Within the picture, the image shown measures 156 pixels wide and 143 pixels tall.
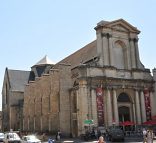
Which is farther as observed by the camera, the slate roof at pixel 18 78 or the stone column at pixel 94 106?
the slate roof at pixel 18 78

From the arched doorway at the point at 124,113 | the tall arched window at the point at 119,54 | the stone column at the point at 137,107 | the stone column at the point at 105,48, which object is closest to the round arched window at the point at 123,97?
the arched doorway at the point at 124,113

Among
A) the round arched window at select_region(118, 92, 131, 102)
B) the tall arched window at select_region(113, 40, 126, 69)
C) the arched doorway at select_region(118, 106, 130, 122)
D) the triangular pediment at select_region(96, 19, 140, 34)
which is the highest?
the triangular pediment at select_region(96, 19, 140, 34)

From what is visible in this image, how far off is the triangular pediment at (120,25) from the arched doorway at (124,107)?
9.16 m

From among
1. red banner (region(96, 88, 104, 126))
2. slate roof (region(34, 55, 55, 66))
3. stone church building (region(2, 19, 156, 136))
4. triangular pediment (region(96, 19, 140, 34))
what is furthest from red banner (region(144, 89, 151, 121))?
slate roof (region(34, 55, 55, 66))

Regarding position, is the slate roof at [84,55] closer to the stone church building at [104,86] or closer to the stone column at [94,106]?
the stone church building at [104,86]

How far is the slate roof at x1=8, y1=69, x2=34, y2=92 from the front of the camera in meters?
67.8

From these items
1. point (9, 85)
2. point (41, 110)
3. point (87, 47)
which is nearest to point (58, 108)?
point (41, 110)

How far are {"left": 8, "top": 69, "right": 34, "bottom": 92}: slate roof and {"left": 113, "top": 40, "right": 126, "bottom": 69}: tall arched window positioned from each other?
2914 centimetres

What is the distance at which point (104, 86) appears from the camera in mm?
41812

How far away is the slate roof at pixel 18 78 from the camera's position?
67.8 meters

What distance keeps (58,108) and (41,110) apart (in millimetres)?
7847

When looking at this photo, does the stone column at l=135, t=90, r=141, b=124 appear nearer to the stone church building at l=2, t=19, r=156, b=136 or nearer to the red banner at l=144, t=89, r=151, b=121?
the stone church building at l=2, t=19, r=156, b=136

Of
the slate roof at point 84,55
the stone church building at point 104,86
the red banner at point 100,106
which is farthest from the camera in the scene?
the slate roof at point 84,55

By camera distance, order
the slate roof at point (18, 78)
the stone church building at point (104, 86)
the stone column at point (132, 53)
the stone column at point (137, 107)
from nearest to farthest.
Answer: the stone church building at point (104, 86) → the stone column at point (137, 107) → the stone column at point (132, 53) → the slate roof at point (18, 78)
